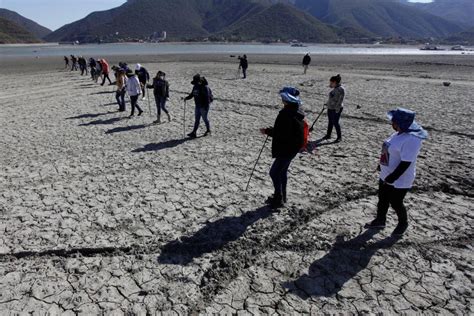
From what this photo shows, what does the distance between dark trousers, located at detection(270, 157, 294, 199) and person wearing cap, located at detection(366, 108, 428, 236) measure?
155 centimetres

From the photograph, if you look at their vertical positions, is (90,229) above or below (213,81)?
below

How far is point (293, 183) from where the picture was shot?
792 cm

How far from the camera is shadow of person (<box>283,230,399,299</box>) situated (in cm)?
471

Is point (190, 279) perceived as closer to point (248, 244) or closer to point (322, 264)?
point (248, 244)

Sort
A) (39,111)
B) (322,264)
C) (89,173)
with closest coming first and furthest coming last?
(322,264)
(89,173)
(39,111)

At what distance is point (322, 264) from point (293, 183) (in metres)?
2.88

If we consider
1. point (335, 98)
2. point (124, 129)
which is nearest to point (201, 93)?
point (124, 129)

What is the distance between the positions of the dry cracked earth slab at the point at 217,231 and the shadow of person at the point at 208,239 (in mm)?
25

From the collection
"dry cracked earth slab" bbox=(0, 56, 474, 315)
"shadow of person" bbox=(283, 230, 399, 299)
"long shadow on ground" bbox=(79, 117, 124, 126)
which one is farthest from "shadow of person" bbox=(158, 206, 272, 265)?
"long shadow on ground" bbox=(79, 117, 124, 126)

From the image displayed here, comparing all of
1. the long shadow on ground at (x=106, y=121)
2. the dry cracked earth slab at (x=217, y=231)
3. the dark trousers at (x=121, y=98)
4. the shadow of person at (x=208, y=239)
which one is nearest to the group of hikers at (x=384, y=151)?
the dry cracked earth slab at (x=217, y=231)

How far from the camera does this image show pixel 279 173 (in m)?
6.27

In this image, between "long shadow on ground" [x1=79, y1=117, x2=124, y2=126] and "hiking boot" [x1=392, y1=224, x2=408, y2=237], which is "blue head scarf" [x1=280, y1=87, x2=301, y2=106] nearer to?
"hiking boot" [x1=392, y1=224, x2=408, y2=237]

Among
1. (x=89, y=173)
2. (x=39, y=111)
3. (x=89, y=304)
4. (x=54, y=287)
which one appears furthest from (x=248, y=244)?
(x=39, y=111)

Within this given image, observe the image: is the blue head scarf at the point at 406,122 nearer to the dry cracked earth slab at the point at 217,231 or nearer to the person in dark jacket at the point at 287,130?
the person in dark jacket at the point at 287,130
